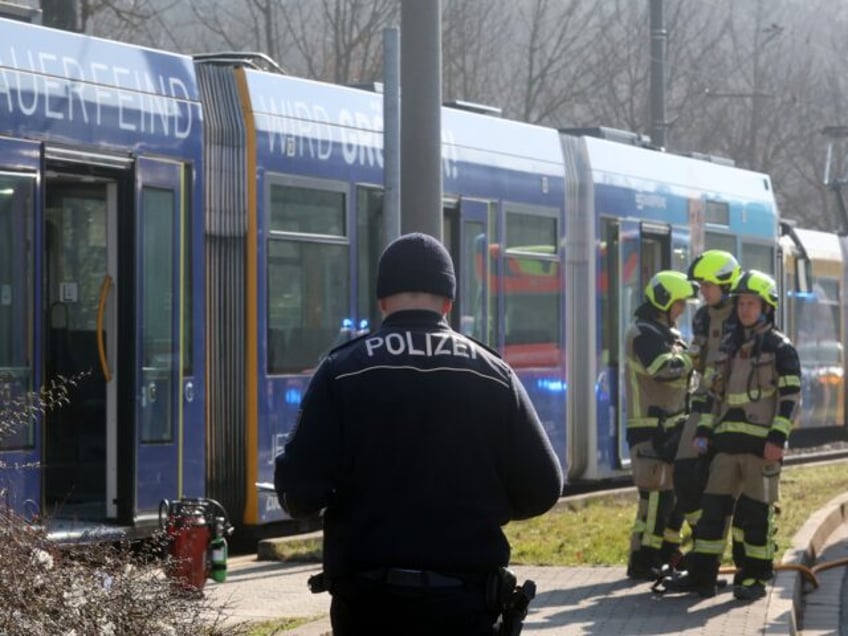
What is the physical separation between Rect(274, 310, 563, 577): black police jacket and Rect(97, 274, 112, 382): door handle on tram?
6.90 meters

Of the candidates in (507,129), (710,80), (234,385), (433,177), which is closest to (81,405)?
(234,385)

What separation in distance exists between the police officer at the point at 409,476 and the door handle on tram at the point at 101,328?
6891mm

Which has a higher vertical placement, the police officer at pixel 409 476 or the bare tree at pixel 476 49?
the bare tree at pixel 476 49

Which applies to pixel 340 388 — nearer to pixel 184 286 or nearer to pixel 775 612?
pixel 775 612

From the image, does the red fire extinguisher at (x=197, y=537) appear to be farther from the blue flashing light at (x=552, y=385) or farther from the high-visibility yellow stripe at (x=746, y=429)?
the blue flashing light at (x=552, y=385)

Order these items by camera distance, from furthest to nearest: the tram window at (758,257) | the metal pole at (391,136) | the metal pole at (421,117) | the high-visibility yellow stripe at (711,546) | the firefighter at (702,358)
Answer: the tram window at (758,257)
the metal pole at (391,136)
the firefighter at (702,358)
the high-visibility yellow stripe at (711,546)
the metal pole at (421,117)

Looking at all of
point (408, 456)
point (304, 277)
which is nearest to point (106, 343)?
point (304, 277)

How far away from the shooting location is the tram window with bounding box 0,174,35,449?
36.2 ft

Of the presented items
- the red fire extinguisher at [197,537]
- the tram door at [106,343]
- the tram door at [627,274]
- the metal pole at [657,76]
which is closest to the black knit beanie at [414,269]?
the red fire extinguisher at [197,537]

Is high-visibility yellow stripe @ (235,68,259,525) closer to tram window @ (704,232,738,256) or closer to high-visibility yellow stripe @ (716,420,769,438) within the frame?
high-visibility yellow stripe @ (716,420,769,438)

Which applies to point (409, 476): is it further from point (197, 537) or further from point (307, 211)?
point (307, 211)

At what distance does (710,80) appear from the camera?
4647 cm

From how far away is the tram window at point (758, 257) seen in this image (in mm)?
22109

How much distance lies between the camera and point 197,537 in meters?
Result: 10.0
